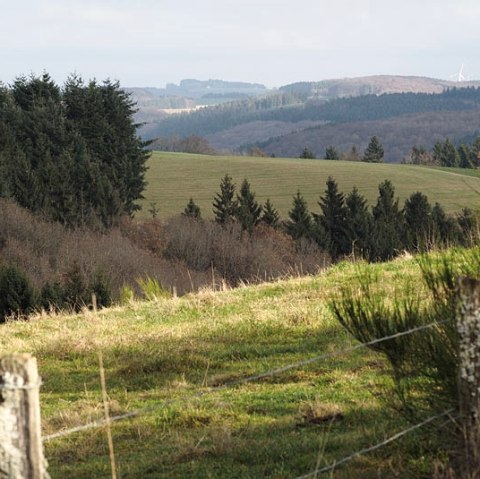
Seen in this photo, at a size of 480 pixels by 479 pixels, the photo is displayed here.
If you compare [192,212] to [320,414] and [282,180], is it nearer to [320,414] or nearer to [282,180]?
[282,180]

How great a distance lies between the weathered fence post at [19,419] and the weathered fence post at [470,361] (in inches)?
98.0

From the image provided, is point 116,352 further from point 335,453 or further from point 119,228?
point 119,228

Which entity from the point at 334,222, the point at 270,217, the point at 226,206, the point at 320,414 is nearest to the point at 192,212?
the point at 226,206

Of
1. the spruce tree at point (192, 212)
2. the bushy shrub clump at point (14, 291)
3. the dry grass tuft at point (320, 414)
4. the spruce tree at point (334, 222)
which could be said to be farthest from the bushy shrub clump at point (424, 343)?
the spruce tree at point (192, 212)

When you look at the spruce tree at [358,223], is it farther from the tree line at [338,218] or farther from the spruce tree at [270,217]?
the spruce tree at [270,217]

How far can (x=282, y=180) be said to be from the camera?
4614 inches

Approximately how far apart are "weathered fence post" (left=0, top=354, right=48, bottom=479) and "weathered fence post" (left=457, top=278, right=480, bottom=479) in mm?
2490

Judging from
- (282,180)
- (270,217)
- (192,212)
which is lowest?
(270,217)

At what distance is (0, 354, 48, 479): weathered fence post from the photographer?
12.1 feet

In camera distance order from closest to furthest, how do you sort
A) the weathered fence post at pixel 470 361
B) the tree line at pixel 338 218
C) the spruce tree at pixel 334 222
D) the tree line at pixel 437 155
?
the weathered fence post at pixel 470 361
the tree line at pixel 338 218
the spruce tree at pixel 334 222
the tree line at pixel 437 155


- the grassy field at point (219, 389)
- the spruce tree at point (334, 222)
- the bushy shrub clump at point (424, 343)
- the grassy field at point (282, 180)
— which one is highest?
the bushy shrub clump at point (424, 343)

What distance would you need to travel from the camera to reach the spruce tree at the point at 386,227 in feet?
259

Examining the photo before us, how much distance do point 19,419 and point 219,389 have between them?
20.9 feet

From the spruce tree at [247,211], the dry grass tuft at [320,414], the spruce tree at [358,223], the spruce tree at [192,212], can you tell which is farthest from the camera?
the spruce tree at [192,212]
